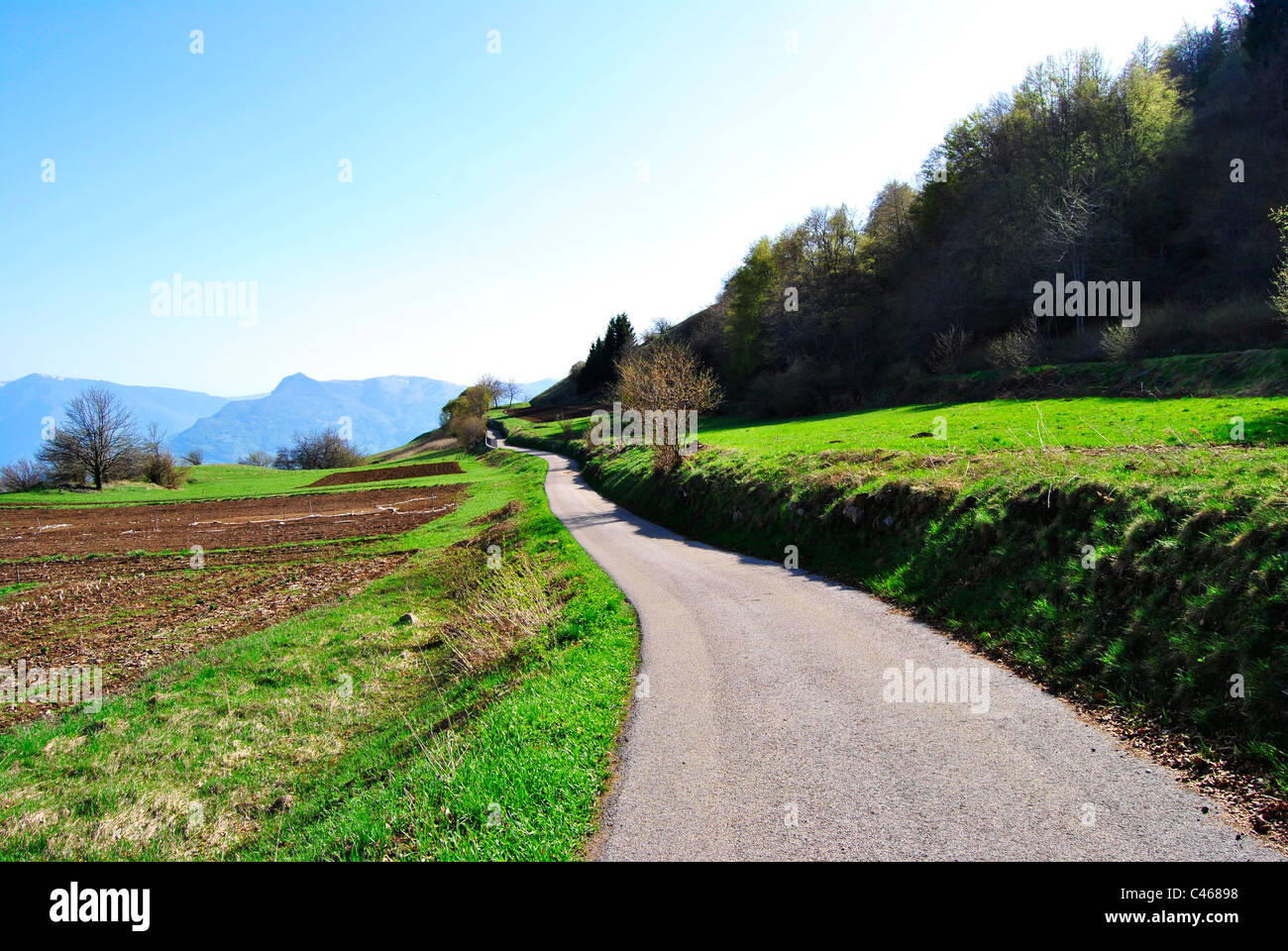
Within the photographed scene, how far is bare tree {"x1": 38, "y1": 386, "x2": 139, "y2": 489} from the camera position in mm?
64000

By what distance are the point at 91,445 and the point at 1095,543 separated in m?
82.7

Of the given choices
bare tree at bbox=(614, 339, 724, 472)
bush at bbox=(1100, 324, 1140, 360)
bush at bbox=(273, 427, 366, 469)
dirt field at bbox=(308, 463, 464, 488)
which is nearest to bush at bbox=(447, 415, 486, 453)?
dirt field at bbox=(308, 463, 464, 488)

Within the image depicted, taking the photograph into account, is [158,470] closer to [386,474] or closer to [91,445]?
[91,445]

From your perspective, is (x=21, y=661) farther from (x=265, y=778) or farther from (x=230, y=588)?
(x=265, y=778)

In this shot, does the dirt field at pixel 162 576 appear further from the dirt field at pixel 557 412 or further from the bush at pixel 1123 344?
the dirt field at pixel 557 412

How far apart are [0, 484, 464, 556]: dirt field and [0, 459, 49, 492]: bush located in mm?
19317

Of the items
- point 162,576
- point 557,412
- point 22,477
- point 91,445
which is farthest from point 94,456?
point 557,412

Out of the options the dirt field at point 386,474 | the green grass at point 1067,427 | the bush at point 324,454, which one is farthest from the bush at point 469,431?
the green grass at point 1067,427

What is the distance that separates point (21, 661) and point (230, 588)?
7.13 m

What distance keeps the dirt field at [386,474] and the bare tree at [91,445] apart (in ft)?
62.2

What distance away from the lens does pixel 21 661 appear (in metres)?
14.9

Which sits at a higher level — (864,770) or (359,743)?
(864,770)

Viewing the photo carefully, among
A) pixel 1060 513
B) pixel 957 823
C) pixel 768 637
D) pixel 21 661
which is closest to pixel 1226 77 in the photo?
pixel 1060 513

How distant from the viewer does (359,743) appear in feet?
36.6
